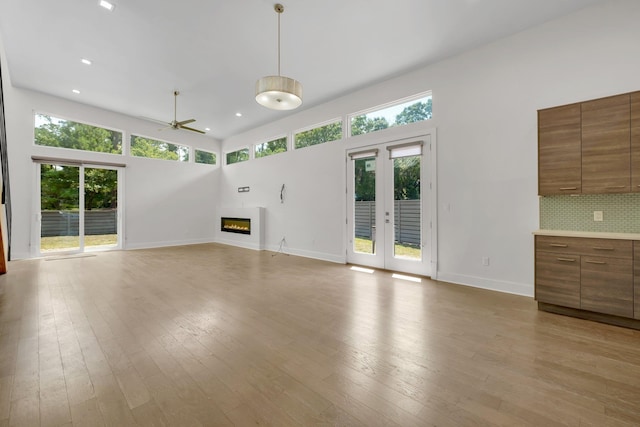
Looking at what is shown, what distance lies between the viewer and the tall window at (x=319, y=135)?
623cm

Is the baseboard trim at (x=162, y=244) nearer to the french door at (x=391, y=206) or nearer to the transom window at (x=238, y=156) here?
the transom window at (x=238, y=156)

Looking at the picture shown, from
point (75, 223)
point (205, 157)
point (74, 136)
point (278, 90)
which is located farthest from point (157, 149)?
point (278, 90)

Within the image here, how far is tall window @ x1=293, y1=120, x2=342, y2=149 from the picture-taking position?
6234 mm

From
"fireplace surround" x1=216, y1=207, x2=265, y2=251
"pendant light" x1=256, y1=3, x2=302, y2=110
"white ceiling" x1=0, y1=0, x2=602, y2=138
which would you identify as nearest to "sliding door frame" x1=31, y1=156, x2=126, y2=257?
"white ceiling" x1=0, y1=0, x2=602, y2=138

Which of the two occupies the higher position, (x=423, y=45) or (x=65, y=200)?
(x=423, y=45)

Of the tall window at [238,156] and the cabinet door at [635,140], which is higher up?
the tall window at [238,156]

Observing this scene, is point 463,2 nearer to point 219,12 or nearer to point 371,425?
point 219,12


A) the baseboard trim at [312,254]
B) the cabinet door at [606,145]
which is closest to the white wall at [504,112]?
the cabinet door at [606,145]

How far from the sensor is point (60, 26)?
3836 millimetres

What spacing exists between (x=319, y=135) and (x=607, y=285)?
5.59 meters

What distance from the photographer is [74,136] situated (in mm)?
6867

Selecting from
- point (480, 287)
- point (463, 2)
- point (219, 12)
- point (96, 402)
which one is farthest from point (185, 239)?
point (463, 2)

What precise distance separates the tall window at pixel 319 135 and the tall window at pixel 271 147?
492 millimetres

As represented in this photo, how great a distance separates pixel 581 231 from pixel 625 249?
536 mm
